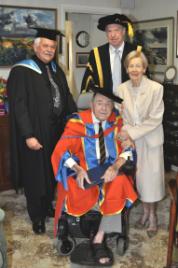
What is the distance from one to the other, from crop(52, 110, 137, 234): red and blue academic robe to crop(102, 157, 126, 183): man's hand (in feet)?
0.11

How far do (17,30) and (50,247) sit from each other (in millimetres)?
2753

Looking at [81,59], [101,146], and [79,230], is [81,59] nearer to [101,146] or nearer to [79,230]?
[101,146]

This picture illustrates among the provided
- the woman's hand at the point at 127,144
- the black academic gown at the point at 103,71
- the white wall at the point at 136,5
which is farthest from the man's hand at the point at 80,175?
the white wall at the point at 136,5

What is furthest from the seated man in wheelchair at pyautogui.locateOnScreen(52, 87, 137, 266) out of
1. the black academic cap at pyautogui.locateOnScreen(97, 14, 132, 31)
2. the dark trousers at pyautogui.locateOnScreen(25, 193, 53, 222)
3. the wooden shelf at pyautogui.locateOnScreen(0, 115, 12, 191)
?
the wooden shelf at pyautogui.locateOnScreen(0, 115, 12, 191)

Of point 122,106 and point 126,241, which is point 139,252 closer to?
point 126,241

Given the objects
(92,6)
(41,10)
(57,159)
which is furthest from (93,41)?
(57,159)

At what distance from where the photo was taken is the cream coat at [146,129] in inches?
105

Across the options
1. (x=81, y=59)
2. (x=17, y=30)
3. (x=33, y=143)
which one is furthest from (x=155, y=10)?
(x=33, y=143)

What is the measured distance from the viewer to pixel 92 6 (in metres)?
4.93

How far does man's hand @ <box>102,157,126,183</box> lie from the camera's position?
7.89ft

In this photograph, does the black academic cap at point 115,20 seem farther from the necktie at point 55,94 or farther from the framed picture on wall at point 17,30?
the framed picture on wall at point 17,30

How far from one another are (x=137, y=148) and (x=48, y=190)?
0.78 meters

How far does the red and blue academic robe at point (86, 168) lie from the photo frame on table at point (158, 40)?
83.6 inches

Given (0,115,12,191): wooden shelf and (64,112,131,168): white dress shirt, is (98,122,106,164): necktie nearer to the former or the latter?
(64,112,131,168): white dress shirt
